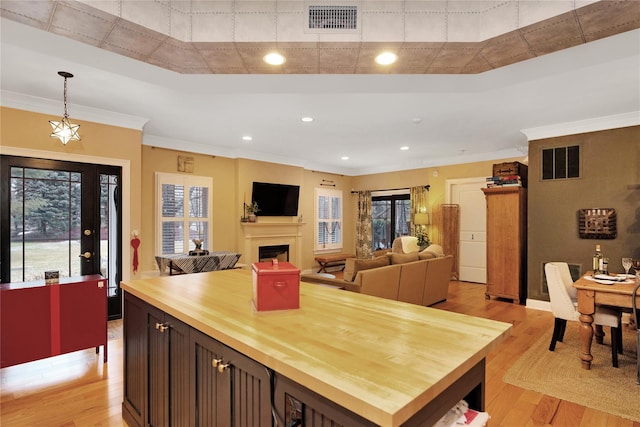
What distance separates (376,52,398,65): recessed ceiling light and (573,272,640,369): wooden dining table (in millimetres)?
2617

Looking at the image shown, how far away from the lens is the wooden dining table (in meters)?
2.81

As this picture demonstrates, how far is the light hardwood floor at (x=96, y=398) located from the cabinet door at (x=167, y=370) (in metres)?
0.76

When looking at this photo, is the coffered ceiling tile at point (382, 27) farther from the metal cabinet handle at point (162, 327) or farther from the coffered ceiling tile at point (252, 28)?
the metal cabinet handle at point (162, 327)

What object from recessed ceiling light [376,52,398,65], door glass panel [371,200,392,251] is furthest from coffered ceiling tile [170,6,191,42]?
door glass panel [371,200,392,251]

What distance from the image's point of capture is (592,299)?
293cm

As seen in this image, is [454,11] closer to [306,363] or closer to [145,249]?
[306,363]

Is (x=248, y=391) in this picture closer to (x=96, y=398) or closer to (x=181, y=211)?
(x=96, y=398)

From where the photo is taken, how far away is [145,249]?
5504 millimetres

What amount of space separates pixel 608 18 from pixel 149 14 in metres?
2.74

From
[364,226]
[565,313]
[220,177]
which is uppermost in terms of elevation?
[220,177]

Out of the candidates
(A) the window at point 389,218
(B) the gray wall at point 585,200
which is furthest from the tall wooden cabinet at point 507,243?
(A) the window at point 389,218

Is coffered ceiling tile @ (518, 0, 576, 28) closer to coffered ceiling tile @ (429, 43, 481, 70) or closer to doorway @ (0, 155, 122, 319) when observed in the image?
coffered ceiling tile @ (429, 43, 481, 70)

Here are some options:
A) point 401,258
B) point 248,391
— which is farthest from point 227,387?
point 401,258

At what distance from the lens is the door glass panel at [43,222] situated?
3750mm
